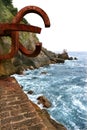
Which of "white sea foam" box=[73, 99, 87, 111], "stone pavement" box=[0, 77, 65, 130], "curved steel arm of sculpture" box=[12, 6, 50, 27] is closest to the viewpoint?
"stone pavement" box=[0, 77, 65, 130]

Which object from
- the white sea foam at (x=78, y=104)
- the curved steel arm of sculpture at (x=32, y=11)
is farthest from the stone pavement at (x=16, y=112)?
the white sea foam at (x=78, y=104)

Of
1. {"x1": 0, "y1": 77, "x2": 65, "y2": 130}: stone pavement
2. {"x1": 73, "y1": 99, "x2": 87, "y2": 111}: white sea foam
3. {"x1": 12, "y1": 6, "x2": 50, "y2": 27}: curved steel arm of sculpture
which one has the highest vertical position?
{"x1": 12, "y1": 6, "x2": 50, "y2": 27}: curved steel arm of sculpture

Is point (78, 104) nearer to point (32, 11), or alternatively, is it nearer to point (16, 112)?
point (32, 11)

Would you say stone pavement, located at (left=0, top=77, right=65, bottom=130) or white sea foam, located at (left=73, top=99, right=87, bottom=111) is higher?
stone pavement, located at (left=0, top=77, right=65, bottom=130)

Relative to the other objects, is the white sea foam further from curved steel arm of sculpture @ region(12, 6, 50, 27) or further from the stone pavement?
the stone pavement

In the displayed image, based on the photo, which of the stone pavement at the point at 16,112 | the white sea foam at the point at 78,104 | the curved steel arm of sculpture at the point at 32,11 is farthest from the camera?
the white sea foam at the point at 78,104

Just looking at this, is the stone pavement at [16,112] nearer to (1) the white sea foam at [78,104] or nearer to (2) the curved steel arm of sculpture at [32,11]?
(2) the curved steel arm of sculpture at [32,11]

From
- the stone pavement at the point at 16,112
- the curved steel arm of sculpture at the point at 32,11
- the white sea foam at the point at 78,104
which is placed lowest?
the white sea foam at the point at 78,104

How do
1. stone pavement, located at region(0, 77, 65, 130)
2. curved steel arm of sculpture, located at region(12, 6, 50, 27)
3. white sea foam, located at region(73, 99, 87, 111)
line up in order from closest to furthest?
stone pavement, located at region(0, 77, 65, 130) < curved steel arm of sculpture, located at region(12, 6, 50, 27) < white sea foam, located at region(73, 99, 87, 111)

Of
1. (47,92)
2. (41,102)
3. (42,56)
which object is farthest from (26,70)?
(41,102)

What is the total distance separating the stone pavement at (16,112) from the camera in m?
2.87

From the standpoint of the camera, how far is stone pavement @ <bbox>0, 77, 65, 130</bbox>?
9.41ft

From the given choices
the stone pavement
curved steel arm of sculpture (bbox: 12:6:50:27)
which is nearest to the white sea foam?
curved steel arm of sculpture (bbox: 12:6:50:27)

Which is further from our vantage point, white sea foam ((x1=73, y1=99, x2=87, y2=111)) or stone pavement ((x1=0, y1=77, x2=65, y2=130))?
white sea foam ((x1=73, y1=99, x2=87, y2=111))
